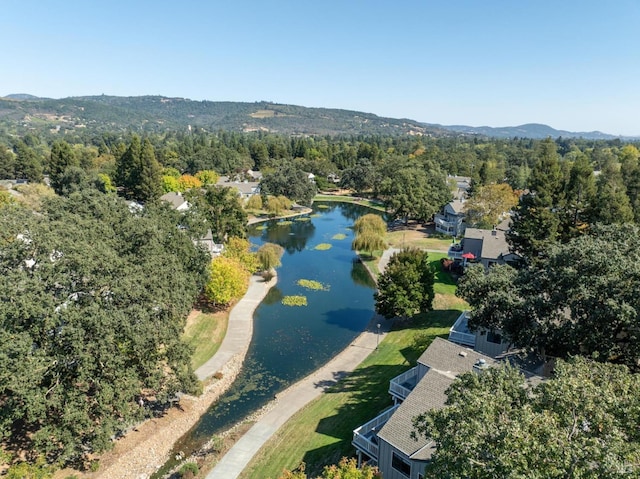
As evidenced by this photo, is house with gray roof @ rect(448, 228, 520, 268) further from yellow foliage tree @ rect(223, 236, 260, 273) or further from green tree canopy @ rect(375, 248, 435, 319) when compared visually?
yellow foliage tree @ rect(223, 236, 260, 273)

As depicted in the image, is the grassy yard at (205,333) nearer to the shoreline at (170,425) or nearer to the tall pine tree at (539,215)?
the shoreline at (170,425)

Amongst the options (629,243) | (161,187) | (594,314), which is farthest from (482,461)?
(161,187)

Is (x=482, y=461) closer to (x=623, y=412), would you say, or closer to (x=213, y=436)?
(x=623, y=412)

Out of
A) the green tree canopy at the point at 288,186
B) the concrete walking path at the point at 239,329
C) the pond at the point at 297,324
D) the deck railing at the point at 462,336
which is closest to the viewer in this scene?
the pond at the point at 297,324

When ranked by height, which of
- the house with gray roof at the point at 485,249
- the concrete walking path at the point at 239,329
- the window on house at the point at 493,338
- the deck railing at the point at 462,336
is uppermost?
the house with gray roof at the point at 485,249

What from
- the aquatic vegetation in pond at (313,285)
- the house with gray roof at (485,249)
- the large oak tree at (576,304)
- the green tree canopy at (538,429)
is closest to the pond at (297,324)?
the aquatic vegetation in pond at (313,285)

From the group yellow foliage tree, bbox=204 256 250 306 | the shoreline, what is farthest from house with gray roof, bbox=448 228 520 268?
the shoreline

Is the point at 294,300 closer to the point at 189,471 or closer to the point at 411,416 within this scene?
the point at 189,471
